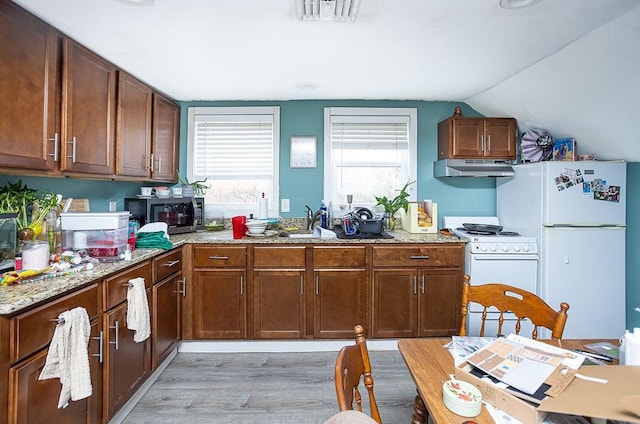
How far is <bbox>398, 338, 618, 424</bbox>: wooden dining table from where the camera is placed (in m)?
0.79

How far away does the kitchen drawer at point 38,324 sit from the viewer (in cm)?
123

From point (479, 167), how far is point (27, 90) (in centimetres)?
330

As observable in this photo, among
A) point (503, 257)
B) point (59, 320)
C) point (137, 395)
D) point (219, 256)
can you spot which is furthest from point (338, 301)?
point (59, 320)

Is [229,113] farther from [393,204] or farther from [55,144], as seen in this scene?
[393,204]

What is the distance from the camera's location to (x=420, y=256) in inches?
108

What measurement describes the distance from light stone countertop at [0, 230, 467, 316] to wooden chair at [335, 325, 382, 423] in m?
1.22

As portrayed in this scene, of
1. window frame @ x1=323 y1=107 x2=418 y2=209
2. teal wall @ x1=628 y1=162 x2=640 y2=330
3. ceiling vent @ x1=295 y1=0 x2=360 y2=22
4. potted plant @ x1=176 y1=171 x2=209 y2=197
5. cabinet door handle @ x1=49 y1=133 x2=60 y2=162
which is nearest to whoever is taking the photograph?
ceiling vent @ x1=295 y1=0 x2=360 y2=22

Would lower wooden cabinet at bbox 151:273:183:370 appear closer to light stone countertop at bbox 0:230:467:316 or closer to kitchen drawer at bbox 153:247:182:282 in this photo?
kitchen drawer at bbox 153:247:182:282

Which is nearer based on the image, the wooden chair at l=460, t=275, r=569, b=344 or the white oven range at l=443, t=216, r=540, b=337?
the wooden chair at l=460, t=275, r=569, b=344

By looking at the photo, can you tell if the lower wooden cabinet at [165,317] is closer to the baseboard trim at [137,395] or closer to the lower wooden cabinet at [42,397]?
the baseboard trim at [137,395]

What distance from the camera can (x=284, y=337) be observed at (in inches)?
109

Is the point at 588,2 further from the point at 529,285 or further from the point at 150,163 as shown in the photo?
the point at 150,163

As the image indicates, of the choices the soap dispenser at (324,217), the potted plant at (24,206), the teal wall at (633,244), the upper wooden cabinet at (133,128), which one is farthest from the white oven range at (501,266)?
the potted plant at (24,206)

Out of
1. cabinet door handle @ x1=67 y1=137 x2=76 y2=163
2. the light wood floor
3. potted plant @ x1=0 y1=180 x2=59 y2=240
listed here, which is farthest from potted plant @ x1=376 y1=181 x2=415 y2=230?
potted plant @ x1=0 y1=180 x2=59 y2=240
